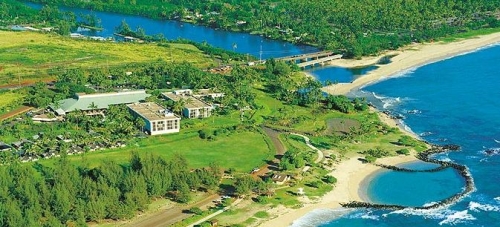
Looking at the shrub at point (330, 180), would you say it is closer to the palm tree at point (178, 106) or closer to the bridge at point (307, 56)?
the palm tree at point (178, 106)

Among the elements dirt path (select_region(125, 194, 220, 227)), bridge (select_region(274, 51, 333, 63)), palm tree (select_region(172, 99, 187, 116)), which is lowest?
dirt path (select_region(125, 194, 220, 227))

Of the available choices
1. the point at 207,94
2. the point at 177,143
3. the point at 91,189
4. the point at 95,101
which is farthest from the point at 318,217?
the point at 95,101

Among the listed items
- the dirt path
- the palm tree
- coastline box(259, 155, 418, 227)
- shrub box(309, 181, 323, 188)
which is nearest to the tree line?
the dirt path

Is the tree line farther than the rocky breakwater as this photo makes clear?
No

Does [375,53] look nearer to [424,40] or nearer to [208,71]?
[424,40]

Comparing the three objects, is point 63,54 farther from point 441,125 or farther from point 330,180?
point 330,180

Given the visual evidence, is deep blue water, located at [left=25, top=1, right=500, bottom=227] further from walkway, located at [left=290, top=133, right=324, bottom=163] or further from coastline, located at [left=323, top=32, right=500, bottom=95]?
walkway, located at [left=290, top=133, right=324, bottom=163]

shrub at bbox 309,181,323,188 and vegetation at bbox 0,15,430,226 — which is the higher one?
vegetation at bbox 0,15,430,226

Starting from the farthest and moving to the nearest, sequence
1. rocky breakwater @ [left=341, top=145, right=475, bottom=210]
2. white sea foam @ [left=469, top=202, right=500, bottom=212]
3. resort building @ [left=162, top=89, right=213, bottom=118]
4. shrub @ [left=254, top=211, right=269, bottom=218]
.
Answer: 1. resort building @ [left=162, top=89, right=213, bottom=118]
2. rocky breakwater @ [left=341, top=145, right=475, bottom=210]
3. white sea foam @ [left=469, top=202, right=500, bottom=212]
4. shrub @ [left=254, top=211, right=269, bottom=218]
